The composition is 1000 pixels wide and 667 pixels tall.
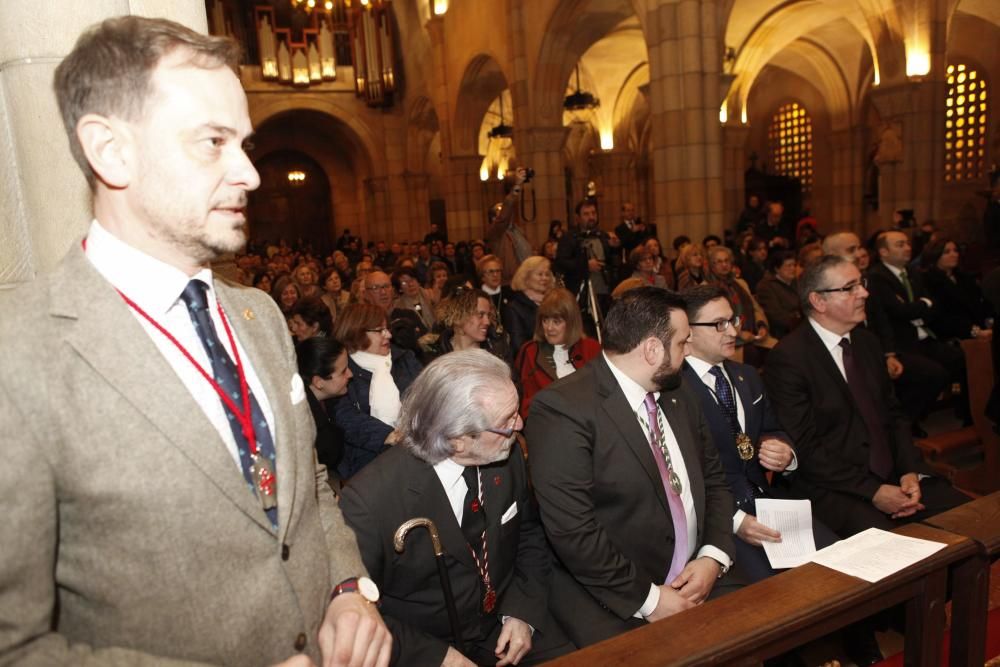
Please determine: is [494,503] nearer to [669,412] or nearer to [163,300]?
[669,412]

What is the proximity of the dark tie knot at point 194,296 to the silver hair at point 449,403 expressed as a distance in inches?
38.4

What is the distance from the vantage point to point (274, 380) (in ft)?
4.09

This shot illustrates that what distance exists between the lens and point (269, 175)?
2242cm

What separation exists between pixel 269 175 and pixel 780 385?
22.1 meters

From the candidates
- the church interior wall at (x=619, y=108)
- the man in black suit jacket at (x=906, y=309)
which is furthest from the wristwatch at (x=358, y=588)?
the man in black suit jacket at (x=906, y=309)

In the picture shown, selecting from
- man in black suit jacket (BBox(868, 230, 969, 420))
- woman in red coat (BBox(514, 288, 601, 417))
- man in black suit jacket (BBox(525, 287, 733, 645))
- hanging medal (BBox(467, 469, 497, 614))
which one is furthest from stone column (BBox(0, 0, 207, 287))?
man in black suit jacket (BBox(868, 230, 969, 420))

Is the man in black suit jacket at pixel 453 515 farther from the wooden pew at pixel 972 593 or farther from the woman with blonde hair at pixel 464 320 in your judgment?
the woman with blonde hair at pixel 464 320

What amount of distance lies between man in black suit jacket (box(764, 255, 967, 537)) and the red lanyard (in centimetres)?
273

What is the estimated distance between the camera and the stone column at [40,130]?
1.61 m

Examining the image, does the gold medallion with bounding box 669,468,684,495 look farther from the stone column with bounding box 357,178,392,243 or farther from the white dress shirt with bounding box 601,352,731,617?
the stone column with bounding box 357,178,392,243

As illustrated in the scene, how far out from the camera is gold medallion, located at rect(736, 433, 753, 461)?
3.01m

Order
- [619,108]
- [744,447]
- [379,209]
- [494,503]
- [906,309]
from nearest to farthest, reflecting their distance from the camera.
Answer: [494,503] < [744,447] < [906,309] < [619,108] < [379,209]

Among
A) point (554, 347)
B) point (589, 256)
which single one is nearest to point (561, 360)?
point (554, 347)

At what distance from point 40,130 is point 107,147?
0.79 m
